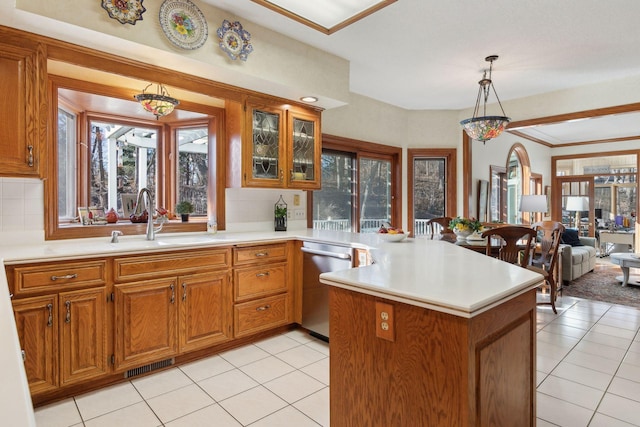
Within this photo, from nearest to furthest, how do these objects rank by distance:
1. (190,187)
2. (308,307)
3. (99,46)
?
(99,46), (308,307), (190,187)

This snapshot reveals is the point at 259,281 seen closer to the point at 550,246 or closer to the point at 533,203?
the point at 550,246

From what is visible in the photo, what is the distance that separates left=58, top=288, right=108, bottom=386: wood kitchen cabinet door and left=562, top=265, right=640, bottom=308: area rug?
543cm

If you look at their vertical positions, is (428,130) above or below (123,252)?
above

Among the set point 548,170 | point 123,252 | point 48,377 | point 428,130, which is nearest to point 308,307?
point 123,252

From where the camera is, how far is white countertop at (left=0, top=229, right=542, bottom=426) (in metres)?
0.68

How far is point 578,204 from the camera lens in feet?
27.2

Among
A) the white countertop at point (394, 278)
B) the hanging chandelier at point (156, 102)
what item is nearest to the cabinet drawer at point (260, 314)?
the white countertop at point (394, 278)

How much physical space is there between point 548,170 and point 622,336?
20.2 feet

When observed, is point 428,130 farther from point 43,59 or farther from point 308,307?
point 43,59

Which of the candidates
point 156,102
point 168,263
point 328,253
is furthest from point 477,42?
Result: point 168,263

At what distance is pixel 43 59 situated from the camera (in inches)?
89.4

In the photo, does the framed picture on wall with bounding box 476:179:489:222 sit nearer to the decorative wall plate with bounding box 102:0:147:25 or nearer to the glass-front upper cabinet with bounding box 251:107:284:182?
the glass-front upper cabinet with bounding box 251:107:284:182

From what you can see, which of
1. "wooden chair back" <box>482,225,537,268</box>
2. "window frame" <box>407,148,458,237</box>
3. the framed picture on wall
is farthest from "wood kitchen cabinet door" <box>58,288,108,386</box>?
the framed picture on wall

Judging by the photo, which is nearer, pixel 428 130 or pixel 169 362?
pixel 169 362
